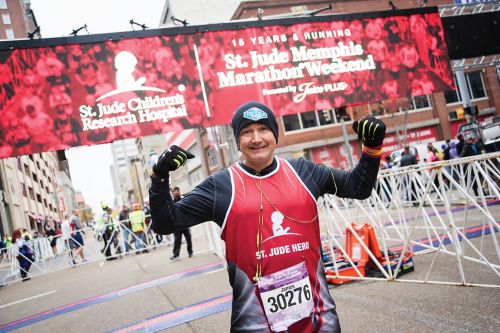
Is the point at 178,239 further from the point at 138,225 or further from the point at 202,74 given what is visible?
the point at 202,74

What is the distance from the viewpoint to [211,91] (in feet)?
23.6

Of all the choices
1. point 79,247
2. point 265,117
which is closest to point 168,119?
point 265,117

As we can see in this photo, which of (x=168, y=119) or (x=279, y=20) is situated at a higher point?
(x=279, y=20)

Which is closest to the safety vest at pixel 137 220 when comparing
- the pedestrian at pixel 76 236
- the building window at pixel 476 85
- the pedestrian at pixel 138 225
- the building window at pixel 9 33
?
the pedestrian at pixel 138 225

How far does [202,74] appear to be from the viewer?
23.6ft

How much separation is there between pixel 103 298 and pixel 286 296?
6.56 m

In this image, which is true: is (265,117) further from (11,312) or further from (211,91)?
(11,312)

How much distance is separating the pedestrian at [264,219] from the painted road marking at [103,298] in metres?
6.13

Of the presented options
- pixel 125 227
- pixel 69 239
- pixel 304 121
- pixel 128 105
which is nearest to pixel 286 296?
pixel 128 105

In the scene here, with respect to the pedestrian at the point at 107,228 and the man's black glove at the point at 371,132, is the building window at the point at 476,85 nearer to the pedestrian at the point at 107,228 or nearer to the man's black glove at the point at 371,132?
the pedestrian at the point at 107,228

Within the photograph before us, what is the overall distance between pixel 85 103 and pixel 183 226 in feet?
16.8

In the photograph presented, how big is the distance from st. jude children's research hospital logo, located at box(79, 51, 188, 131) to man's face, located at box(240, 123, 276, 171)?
489 cm

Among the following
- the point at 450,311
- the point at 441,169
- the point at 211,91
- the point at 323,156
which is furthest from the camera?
the point at 323,156

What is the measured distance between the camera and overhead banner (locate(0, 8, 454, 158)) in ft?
21.2
